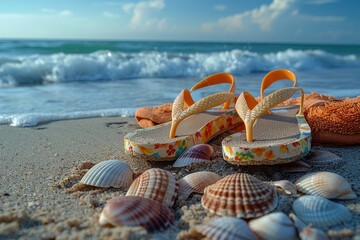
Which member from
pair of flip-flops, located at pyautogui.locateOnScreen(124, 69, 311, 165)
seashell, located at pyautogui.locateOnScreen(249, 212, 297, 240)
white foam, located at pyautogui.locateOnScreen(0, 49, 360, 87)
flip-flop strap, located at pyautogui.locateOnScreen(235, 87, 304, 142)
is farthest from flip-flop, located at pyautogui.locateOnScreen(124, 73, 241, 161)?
white foam, located at pyautogui.locateOnScreen(0, 49, 360, 87)

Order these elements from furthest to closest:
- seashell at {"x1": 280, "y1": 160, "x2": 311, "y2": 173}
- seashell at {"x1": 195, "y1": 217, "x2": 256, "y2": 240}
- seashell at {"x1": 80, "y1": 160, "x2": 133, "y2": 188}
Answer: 1. seashell at {"x1": 280, "y1": 160, "x2": 311, "y2": 173}
2. seashell at {"x1": 80, "y1": 160, "x2": 133, "y2": 188}
3. seashell at {"x1": 195, "y1": 217, "x2": 256, "y2": 240}

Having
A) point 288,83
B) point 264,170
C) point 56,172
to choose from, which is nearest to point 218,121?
point 264,170

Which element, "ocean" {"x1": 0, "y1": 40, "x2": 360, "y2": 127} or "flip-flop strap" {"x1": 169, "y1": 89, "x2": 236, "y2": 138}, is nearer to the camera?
"flip-flop strap" {"x1": 169, "y1": 89, "x2": 236, "y2": 138}

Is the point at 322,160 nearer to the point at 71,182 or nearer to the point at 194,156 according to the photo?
the point at 194,156

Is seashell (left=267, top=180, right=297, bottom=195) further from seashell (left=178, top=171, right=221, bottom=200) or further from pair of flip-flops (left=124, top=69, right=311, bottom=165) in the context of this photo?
seashell (left=178, top=171, right=221, bottom=200)

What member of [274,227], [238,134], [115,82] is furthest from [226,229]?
[115,82]

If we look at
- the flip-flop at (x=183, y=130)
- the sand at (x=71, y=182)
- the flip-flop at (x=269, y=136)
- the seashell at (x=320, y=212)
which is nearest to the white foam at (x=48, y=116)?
the sand at (x=71, y=182)

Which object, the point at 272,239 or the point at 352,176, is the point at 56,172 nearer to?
the point at 272,239
